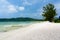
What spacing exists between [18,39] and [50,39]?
5.50 feet

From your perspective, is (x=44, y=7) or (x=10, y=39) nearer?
(x=10, y=39)

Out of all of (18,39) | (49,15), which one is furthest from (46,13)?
(18,39)

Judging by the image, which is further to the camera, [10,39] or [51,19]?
[51,19]

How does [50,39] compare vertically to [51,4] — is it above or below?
below

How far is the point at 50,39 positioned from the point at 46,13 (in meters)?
41.7

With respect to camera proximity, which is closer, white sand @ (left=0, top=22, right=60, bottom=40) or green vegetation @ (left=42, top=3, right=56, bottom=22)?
white sand @ (left=0, top=22, right=60, bottom=40)

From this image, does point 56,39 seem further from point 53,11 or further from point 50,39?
point 53,11

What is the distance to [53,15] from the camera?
48875 mm

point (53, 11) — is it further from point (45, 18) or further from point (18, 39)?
point (18, 39)

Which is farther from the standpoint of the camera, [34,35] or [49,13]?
[49,13]

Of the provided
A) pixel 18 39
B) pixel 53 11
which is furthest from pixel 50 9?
pixel 18 39

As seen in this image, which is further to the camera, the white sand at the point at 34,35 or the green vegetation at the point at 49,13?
the green vegetation at the point at 49,13

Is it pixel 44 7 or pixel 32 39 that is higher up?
pixel 44 7

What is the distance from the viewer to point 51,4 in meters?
51.0
